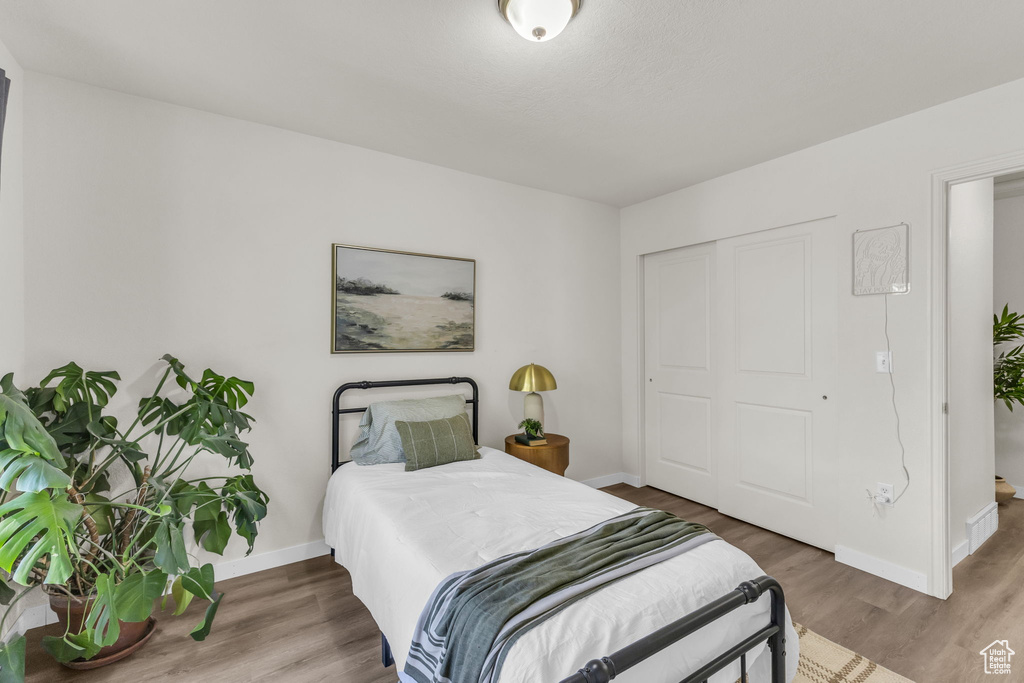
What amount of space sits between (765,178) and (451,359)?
2.52 meters

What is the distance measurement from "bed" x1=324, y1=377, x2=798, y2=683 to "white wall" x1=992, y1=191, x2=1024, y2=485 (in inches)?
156

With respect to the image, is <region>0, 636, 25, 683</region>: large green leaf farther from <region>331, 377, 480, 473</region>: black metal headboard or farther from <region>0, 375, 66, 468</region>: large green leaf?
<region>331, 377, 480, 473</region>: black metal headboard

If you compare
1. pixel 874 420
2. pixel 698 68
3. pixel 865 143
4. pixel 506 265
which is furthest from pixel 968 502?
pixel 506 265

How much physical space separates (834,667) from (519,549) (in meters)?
1.44

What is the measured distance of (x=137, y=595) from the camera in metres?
1.52

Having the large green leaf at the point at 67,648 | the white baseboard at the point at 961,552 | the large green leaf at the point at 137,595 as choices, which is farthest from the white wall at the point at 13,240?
the white baseboard at the point at 961,552

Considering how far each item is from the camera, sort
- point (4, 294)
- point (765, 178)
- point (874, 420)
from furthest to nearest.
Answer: point (765, 178)
point (874, 420)
point (4, 294)

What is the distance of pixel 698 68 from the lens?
2115 mm

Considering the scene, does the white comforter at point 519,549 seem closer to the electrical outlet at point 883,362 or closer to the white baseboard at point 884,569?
the white baseboard at point 884,569

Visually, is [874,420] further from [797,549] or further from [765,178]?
[765,178]

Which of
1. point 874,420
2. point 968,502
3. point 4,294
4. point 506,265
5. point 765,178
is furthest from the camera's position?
point 506,265

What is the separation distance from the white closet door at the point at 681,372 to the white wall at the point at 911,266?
771mm

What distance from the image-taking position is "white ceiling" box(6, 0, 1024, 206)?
177 cm
